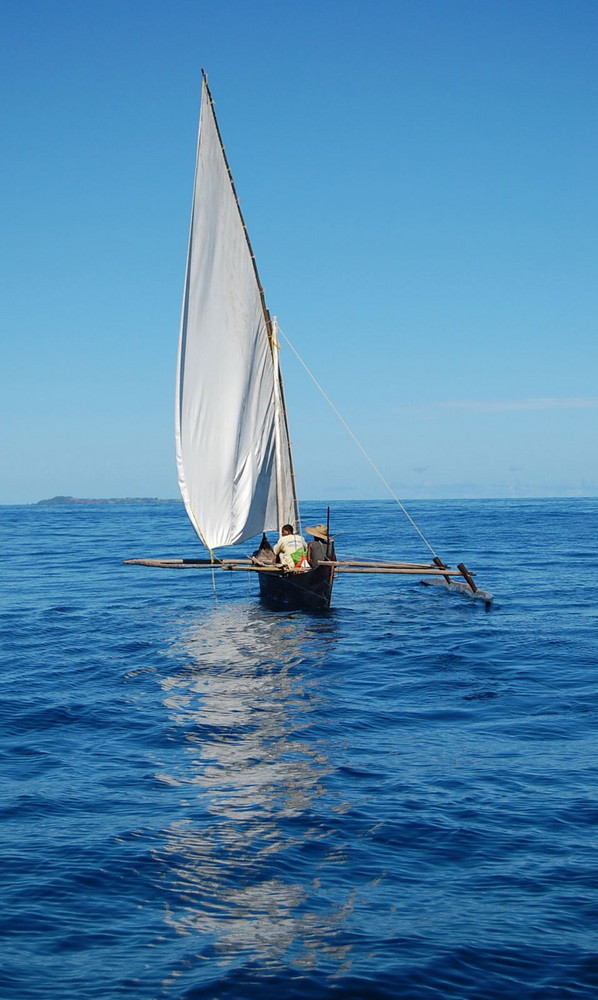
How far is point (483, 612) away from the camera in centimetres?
2538

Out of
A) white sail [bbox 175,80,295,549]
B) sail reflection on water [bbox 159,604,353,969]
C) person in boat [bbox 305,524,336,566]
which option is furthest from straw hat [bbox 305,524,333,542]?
sail reflection on water [bbox 159,604,353,969]

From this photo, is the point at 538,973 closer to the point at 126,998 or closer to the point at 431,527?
the point at 126,998

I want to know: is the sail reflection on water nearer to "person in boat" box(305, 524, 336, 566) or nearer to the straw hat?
"person in boat" box(305, 524, 336, 566)

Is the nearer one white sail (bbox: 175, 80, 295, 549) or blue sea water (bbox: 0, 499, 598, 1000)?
blue sea water (bbox: 0, 499, 598, 1000)

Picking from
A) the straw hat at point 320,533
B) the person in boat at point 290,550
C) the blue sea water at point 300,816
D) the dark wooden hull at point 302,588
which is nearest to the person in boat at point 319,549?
the straw hat at point 320,533

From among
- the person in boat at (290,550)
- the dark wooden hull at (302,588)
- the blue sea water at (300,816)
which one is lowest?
the blue sea water at (300,816)

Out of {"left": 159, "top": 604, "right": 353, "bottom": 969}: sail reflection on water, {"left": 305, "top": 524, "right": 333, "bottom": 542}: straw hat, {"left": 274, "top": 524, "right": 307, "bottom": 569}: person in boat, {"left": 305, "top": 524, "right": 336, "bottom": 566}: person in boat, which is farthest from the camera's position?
{"left": 274, "top": 524, "right": 307, "bottom": 569}: person in boat

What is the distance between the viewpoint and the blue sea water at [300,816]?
7.01m

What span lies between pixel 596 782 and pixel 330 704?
553 centimetres

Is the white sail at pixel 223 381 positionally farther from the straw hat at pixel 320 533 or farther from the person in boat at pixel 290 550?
the straw hat at pixel 320 533

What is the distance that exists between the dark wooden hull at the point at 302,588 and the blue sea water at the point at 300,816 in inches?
102

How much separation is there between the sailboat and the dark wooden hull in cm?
3

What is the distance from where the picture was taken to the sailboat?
24.3 meters

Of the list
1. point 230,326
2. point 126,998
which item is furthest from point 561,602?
point 126,998
